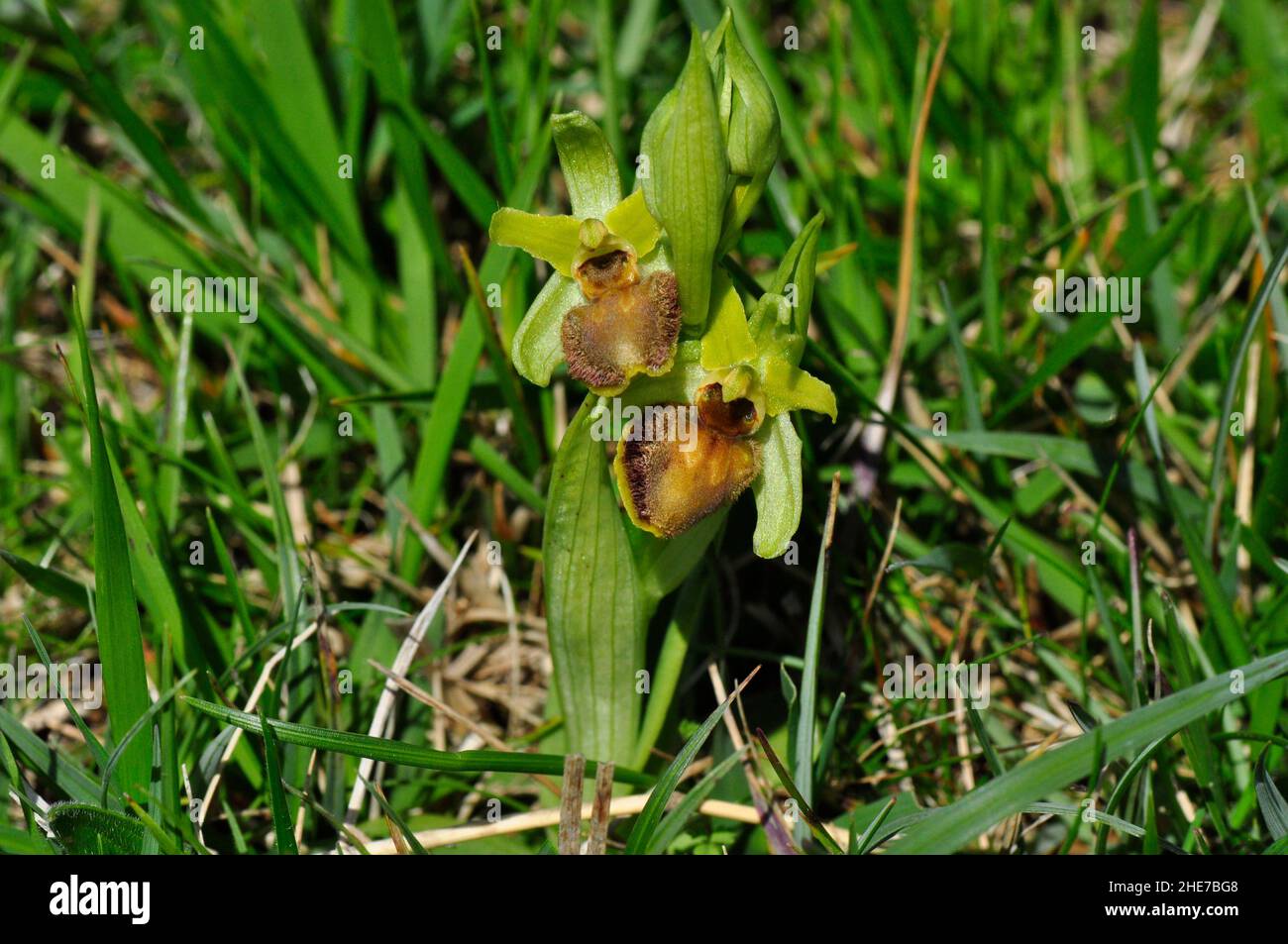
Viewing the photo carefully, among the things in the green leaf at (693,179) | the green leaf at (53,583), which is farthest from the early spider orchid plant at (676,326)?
the green leaf at (53,583)

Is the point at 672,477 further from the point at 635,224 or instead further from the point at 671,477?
the point at 635,224

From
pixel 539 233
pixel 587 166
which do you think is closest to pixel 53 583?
pixel 539 233

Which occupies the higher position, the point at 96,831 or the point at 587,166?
the point at 587,166

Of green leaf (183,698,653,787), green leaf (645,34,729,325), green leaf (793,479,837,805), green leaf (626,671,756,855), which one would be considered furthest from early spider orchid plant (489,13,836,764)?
green leaf (183,698,653,787)

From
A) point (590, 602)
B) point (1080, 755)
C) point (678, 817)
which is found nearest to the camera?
point (1080, 755)

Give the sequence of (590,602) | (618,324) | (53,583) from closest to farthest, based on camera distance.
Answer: (618,324) < (590,602) < (53,583)

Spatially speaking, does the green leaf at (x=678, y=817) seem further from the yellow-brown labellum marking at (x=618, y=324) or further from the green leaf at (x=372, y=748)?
the yellow-brown labellum marking at (x=618, y=324)

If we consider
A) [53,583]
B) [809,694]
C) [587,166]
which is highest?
[587,166]

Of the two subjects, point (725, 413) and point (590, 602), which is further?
point (590, 602)
